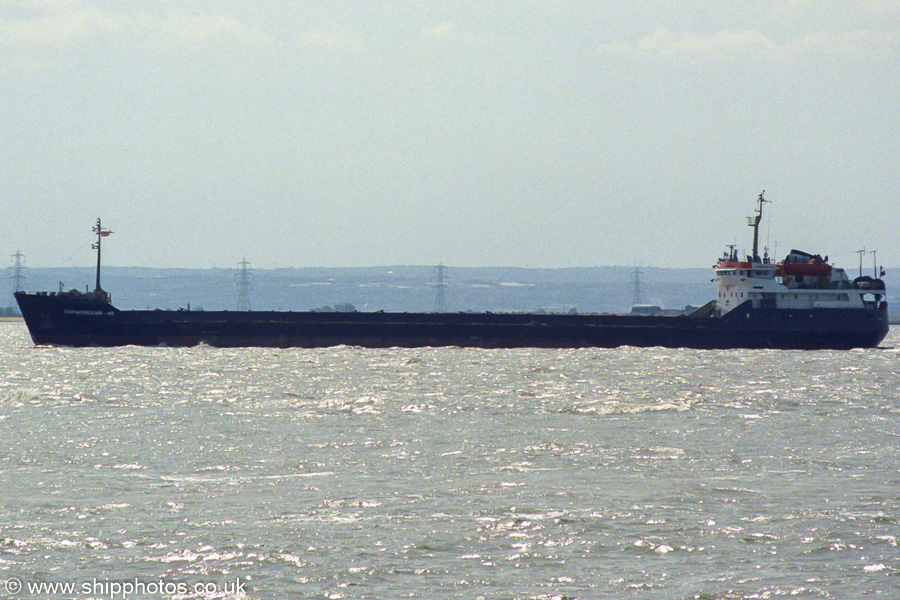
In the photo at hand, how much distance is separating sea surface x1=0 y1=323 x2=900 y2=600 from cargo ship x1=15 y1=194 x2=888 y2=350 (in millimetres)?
27741

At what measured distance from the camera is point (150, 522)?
14.2m

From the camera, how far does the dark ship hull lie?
60625mm

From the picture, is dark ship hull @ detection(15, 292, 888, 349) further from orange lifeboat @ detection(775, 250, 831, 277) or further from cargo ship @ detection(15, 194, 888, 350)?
orange lifeboat @ detection(775, 250, 831, 277)

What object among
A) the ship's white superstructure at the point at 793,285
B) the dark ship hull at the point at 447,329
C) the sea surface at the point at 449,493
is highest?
the ship's white superstructure at the point at 793,285

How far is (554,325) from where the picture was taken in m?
62.2

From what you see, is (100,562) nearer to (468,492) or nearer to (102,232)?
(468,492)

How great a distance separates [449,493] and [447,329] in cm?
4636

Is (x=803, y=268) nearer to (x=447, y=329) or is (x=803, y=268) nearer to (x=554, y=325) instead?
(x=554, y=325)

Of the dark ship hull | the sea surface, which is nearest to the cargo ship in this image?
the dark ship hull

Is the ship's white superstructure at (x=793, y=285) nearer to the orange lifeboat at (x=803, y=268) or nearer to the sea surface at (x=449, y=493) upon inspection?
the orange lifeboat at (x=803, y=268)

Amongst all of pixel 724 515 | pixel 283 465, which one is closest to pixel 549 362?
pixel 283 465

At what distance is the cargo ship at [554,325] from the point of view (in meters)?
61.0

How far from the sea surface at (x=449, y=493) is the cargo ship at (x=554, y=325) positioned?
2774cm

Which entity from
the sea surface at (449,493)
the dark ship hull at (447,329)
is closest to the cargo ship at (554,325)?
the dark ship hull at (447,329)
